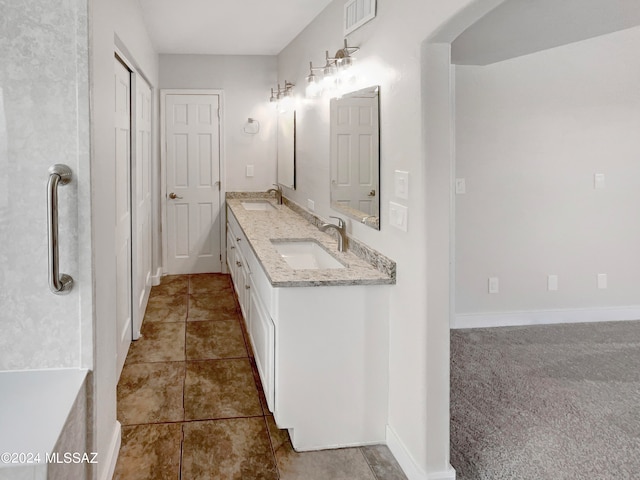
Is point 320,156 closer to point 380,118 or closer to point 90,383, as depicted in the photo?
point 380,118

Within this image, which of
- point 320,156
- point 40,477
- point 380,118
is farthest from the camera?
point 320,156

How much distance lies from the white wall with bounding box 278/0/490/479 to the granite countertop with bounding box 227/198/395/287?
6.1 inches

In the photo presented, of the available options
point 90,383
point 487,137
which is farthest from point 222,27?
point 90,383

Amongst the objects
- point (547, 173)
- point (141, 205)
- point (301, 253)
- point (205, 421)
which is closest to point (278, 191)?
point (141, 205)

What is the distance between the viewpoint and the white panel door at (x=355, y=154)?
2.80m

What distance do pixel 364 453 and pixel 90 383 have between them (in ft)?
4.09

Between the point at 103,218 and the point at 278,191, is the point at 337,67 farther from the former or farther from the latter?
the point at 278,191

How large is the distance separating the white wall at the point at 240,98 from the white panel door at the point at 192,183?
134mm

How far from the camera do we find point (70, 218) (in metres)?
1.89

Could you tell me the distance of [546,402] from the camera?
3.00m

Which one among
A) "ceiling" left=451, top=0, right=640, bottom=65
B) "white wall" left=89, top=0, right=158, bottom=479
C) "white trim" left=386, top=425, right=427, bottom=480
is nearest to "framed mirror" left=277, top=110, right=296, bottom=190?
"ceiling" left=451, top=0, right=640, bottom=65

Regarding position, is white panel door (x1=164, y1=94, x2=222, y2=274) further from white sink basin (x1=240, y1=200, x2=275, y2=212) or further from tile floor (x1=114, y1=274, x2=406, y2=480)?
tile floor (x1=114, y1=274, x2=406, y2=480)

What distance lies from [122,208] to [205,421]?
149 centimetres

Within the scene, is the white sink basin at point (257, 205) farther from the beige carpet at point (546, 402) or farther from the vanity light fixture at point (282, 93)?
the beige carpet at point (546, 402)
